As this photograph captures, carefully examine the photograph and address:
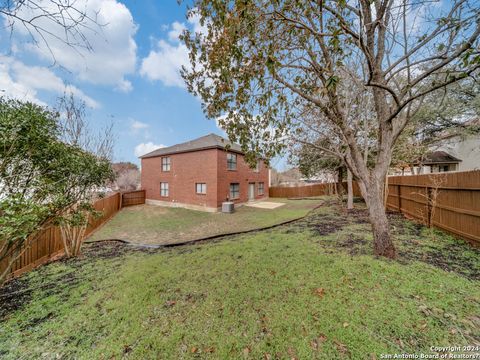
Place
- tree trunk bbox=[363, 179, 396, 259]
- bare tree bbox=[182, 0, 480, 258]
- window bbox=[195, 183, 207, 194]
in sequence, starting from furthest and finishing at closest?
window bbox=[195, 183, 207, 194] → tree trunk bbox=[363, 179, 396, 259] → bare tree bbox=[182, 0, 480, 258]

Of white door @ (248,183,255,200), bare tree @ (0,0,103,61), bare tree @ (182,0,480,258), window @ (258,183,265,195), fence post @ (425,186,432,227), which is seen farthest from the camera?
window @ (258,183,265,195)

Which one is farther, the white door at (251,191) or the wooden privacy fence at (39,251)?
the white door at (251,191)

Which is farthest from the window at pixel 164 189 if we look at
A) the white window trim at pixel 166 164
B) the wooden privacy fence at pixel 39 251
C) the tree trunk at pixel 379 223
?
the tree trunk at pixel 379 223

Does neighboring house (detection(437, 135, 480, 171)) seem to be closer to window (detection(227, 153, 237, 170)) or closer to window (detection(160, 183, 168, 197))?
window (detection(227, 153, 237, 170))

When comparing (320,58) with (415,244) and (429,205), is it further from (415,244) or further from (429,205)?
(429,205)

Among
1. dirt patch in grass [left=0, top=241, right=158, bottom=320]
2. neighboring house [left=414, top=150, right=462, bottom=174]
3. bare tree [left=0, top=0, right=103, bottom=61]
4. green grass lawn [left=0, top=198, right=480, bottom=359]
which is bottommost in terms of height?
dirt patch in grass [left=0, top=241, right=158, bottom=320]

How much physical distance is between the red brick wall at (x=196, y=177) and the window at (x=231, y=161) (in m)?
0.38

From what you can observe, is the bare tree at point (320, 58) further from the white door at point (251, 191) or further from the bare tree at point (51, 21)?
the white door at point (251, 191)

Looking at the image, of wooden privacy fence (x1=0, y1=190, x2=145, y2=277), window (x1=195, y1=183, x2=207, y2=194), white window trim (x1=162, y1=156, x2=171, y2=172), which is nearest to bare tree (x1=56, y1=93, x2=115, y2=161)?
wooden privacy fence (x1=0, y1=190, x2=145, y2=277)

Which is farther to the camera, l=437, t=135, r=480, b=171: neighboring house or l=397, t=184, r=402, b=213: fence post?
l=437, t=135, r=480, b=171: neighboring house

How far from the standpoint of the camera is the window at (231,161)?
1658 cm

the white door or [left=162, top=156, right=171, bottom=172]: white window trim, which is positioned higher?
[left=162, top=156, right=171, bottom=172]: white window trim

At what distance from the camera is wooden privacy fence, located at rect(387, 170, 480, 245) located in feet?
16.2

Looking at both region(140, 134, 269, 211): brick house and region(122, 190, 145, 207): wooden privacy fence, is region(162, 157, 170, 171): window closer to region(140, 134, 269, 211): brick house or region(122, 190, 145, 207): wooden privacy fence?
region(140, 134, 269, 211): brick house
